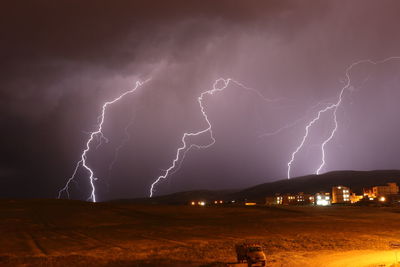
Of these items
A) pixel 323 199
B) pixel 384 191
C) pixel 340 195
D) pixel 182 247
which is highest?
pixel 384 191

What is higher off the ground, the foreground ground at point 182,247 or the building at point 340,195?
the building at point 340,195

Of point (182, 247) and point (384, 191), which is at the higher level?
point (384, 191)

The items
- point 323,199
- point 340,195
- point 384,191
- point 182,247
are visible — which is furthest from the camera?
point 340,195

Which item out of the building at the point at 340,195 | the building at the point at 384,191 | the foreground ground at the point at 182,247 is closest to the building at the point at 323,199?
the building at the point at 340,195

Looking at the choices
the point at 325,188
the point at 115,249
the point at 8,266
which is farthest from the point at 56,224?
the point at 325,188

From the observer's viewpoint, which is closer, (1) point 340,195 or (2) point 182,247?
(2) point 182,247

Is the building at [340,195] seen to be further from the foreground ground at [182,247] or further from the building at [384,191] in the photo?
the foreground ground at [182,247]

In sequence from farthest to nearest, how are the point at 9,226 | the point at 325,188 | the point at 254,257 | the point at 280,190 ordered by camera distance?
the point at 280,190
the point at 325,188
the point at 9,226
the point at 254,257

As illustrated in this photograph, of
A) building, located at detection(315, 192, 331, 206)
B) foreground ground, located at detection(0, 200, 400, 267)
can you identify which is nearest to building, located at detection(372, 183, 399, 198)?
building, located at detection(315, 192, 331, 206)

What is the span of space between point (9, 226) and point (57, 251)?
16.5 metres

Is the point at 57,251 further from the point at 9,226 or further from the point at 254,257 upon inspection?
the point at 9,226

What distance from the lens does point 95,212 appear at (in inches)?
1823

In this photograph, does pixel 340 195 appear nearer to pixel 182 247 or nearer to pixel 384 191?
pixel 384 191

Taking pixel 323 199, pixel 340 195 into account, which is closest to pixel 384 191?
pixel 340 195
